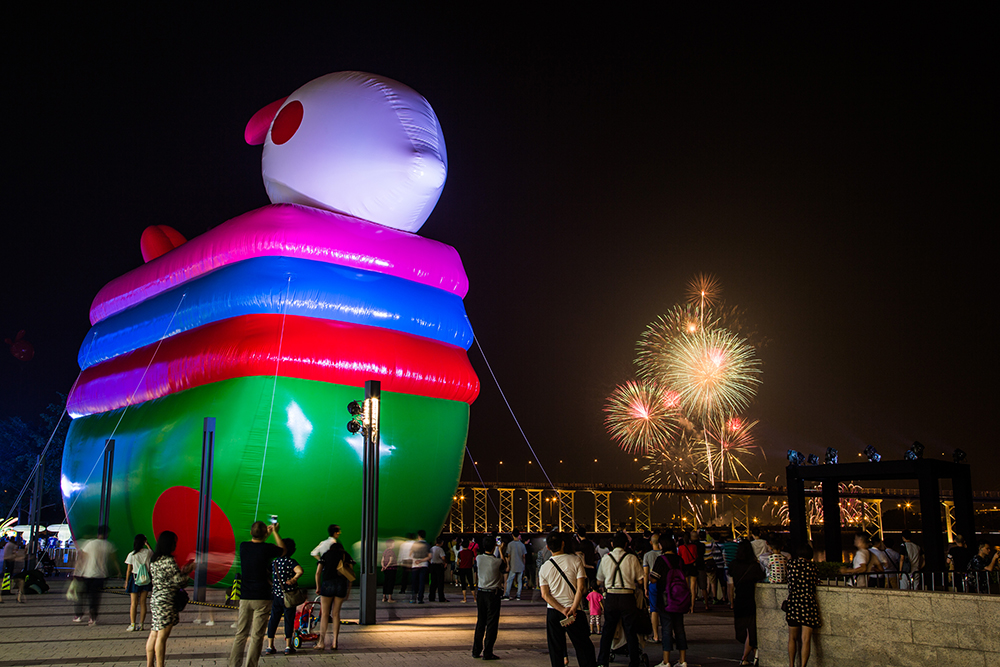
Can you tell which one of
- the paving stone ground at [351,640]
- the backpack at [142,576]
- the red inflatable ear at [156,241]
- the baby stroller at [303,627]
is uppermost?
the red inflatable ear at [156,241]

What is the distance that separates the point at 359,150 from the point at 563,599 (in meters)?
12.0

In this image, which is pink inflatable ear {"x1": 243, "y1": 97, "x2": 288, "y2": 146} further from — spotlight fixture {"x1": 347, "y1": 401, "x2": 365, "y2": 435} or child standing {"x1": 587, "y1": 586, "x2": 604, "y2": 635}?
child standing {"x1": 587, "y1": 586, "x2": 604, "y2": 635}

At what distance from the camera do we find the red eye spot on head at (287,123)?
18094 millimetres

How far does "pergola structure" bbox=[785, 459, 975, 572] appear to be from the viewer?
14.5 m

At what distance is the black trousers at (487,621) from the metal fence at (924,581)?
3.75 metres

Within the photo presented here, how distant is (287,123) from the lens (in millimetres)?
18234

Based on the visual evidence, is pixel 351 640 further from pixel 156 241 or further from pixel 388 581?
pixel 156 241

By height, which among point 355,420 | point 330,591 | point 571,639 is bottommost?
point 571,639

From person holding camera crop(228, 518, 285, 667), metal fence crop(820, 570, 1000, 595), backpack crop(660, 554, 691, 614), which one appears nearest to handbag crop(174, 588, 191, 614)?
person holding camera crop(228, 518, 285, 667)

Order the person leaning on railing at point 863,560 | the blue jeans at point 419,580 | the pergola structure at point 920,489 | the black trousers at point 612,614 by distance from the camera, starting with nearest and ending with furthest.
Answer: the black trousers at point 612,614, the person leaning on railing at point 863,560, the pergola structure at point 920,489, the blue jeans at point 419,580

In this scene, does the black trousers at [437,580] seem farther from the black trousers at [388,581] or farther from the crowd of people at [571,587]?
the crowd of people at [571,587]

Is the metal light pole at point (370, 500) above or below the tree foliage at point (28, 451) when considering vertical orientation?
below

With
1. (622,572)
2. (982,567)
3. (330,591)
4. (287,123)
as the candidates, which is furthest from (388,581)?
(982,567)

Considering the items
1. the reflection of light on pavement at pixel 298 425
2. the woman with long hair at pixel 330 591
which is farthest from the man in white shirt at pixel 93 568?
the woman with long hair at pixel 330 591
